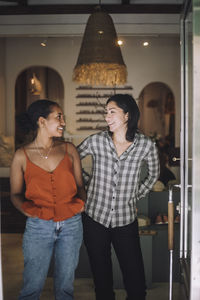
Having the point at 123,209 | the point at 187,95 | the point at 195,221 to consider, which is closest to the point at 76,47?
the point at 187,95

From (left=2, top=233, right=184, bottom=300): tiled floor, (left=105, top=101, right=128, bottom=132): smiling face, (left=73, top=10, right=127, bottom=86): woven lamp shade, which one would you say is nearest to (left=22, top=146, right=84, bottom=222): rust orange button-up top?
(left=105, top=101, right=128, bottom=132): smiling face

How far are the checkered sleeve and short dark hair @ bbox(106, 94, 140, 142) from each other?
0.18 meters

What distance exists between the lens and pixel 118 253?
293 cm

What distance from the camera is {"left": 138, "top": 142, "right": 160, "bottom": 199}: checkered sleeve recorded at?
9.93 feet

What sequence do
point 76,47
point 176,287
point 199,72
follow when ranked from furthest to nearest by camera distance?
point 76,47 < point 176,287 < point 199,72

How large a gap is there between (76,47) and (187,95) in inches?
166

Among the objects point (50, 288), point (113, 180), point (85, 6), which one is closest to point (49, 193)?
point (113, 180)

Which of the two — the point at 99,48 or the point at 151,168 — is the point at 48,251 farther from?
the point at 99,48

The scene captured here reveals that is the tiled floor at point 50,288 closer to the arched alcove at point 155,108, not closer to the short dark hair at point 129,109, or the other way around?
the short dark hair at point 129,109

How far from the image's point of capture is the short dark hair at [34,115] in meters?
2.77

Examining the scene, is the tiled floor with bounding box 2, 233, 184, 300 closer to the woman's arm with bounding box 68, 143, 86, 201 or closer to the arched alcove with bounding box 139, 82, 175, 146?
the woman's arm with bounding box 68, 143, 86, 201

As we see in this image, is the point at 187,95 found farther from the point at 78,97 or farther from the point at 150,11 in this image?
the point at 78,97

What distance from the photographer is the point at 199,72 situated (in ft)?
7.50

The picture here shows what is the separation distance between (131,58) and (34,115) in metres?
4.80
